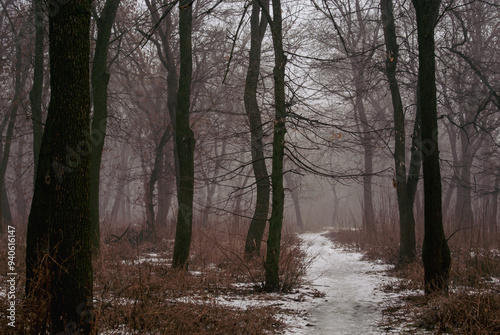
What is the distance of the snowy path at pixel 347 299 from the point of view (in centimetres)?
484

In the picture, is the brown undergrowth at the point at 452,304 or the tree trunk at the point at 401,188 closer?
the brown undergrowth at the point at 452,304

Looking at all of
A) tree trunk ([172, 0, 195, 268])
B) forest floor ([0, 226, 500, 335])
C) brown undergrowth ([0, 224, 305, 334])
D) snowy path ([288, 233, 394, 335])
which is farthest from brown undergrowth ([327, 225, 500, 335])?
tree trunk ([172, 0, 195, 268])

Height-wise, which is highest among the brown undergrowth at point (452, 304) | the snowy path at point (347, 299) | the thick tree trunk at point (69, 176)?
the thick tree trunk at point (69, 176)

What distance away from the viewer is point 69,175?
3553 millimetres

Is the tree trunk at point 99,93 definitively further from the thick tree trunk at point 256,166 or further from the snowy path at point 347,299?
the snowy path at point 347,299

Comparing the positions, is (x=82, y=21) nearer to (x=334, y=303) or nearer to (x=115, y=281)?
(x=115, y=281)

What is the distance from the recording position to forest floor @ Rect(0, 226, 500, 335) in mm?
3891

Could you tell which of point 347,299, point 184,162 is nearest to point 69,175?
point 184,162

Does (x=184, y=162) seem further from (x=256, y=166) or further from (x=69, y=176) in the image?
(x=69, y=176)

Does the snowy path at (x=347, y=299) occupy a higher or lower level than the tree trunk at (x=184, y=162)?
lower

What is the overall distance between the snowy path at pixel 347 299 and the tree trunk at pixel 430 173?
91 cm

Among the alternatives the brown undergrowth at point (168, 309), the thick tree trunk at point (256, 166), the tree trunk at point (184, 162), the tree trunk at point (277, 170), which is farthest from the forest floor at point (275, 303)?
the thick tree trunk at point (256, 166)

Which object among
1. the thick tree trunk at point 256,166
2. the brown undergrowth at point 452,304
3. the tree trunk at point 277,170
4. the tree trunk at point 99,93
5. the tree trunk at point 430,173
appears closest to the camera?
the brown undergrowth at point 452,304

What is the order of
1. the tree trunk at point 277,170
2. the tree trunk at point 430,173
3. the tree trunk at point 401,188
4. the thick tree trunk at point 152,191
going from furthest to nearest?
the thick tree trunk at point 152,191
the tree trunk at point 401,188
the tree trunk at point 277,170
the tree trunk at point 430,173
